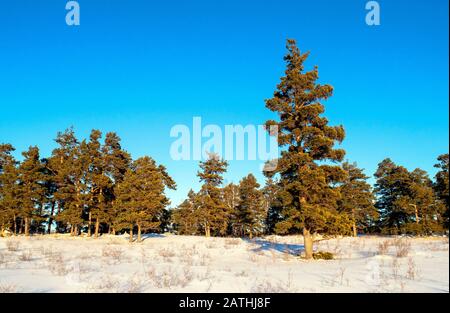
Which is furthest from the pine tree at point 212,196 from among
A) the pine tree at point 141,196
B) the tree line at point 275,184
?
the pine tree at point 141,196

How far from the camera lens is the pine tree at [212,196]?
47.2m

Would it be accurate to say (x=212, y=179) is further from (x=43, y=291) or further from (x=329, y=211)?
(x=43, y=291)

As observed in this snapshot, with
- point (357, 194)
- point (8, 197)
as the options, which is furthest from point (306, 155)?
point (8, 197)

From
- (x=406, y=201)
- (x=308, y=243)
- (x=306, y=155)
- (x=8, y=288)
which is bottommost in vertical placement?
(x=308, y=243)

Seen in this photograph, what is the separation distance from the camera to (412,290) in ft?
22.1

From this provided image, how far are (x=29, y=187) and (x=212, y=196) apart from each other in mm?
25453

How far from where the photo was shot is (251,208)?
171ft

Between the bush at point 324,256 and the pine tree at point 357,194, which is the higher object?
the pine tree at point 357,194

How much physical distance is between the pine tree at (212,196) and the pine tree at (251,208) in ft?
16.1

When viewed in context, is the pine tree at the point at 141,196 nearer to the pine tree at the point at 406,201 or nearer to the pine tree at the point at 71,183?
the pine tree at the point at 71,183

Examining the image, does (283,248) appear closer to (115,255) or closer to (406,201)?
(115,255)
